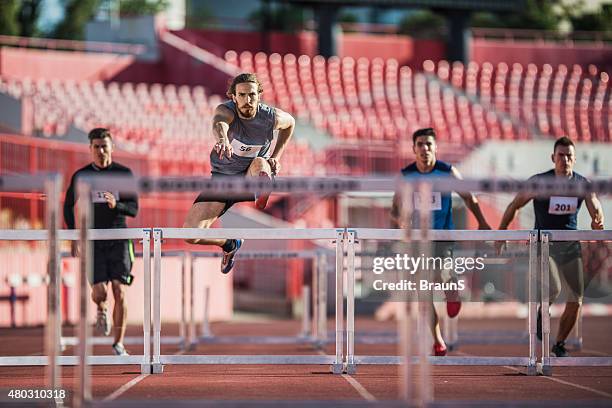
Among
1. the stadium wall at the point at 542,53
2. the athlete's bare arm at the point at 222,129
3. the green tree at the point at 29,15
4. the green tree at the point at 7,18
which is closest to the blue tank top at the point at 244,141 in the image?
the athlete's bare arm at the point at 222,129

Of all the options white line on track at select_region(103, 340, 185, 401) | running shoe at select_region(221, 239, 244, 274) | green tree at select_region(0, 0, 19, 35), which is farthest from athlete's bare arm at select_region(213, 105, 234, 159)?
green tree at select_region(0, 0, 19, 35)

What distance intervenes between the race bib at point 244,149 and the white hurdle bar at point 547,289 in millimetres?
2102

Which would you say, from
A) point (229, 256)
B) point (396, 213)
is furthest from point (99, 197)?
point (396, 213)

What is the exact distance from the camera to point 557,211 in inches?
388

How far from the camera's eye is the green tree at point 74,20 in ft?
175

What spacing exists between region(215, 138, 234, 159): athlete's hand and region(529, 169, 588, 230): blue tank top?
9.31 ft

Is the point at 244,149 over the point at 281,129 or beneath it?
beneath

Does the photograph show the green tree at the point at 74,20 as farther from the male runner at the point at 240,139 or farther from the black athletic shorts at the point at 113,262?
the male runner at the point at 240,139

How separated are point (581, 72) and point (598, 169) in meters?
14.3

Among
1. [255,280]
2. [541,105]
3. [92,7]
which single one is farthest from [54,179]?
[92,7]

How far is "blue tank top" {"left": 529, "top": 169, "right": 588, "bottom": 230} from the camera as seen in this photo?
978 cm

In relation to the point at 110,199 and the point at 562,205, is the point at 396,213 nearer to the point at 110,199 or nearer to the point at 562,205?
the point at 562,205

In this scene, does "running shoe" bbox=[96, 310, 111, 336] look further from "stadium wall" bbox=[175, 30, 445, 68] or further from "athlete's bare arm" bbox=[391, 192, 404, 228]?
"stadium wall" bbox=[175, 30, 445, 68]

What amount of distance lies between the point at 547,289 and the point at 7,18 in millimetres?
42594
